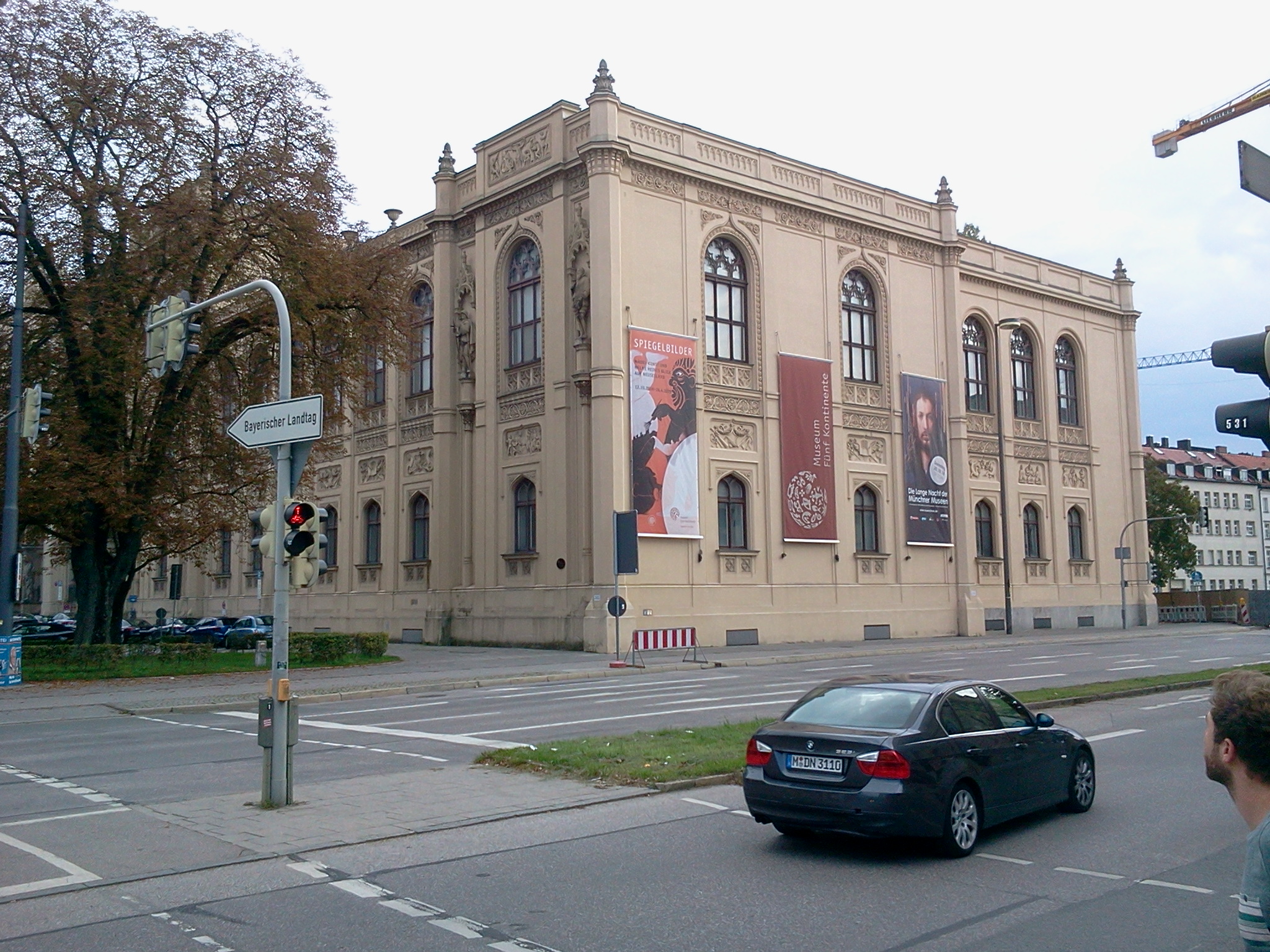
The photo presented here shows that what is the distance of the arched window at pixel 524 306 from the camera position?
132 ft

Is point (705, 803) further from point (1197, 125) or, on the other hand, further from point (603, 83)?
point (1197, 125)

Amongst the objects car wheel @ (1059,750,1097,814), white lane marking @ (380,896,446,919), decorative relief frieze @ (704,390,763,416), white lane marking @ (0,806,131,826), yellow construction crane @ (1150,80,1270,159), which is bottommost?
white lane marking @ (380,896,446,919)

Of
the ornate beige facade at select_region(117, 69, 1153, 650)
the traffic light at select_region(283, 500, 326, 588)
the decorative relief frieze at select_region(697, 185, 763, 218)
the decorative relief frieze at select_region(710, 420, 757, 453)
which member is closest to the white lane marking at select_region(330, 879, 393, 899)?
the traffic light at select_region(283, 500, 326, 588)

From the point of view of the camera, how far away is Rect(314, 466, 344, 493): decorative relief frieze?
50.8 metres

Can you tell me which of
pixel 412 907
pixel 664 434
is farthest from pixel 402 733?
pixel 664 434

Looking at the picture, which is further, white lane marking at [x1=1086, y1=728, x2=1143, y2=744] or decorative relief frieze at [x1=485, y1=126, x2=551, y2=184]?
decorative relief frieze at [x1=485, y1=126, x2=551, y2=184]

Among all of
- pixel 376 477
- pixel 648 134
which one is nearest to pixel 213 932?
pixel 648 134

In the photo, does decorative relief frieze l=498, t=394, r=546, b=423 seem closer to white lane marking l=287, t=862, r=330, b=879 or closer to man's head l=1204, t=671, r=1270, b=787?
white lane marking l=287, t=862, r=330, b=879

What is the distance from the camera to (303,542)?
435 inches

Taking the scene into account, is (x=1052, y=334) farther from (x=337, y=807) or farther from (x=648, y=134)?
(x=337, y=807)

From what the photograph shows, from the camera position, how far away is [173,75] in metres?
29.9

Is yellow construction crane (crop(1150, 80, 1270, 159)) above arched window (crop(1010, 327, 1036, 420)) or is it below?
above

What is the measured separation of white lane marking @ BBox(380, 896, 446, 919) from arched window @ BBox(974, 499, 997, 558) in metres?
44.8

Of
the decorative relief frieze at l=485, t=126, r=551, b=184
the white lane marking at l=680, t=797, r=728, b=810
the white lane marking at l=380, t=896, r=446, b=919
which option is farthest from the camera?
the decorative relief frieze at l=485, t=126, r=551, b=184
